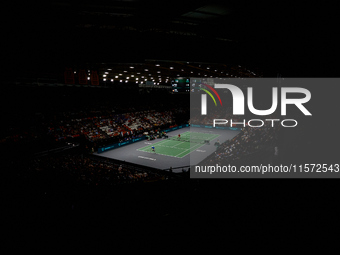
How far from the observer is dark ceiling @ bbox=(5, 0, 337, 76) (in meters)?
5.82

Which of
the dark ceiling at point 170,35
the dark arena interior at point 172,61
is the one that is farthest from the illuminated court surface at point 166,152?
the dark ceiling at point 170,35

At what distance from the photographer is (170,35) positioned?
8.27m

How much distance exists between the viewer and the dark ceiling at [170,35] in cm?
582

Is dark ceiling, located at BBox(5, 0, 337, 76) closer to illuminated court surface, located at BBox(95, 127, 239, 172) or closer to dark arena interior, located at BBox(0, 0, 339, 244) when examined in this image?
dark arena interior, located at BBox(0, 0, 339, 244)

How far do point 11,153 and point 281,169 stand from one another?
22.1 meters

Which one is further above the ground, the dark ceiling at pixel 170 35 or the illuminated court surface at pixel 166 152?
the dark ceiling at pixel 170 35

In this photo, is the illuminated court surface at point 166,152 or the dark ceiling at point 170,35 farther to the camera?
the illuminated court surface at point 166,152

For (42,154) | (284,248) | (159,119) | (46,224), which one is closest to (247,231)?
(284,248)

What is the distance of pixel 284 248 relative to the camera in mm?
3580

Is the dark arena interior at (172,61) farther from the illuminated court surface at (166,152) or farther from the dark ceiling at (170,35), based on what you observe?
the illuminated court surface at (166,152)

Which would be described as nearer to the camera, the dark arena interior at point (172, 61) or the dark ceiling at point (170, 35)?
the dark arena interior at point (172, 61)

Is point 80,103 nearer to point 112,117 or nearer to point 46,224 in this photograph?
point 112,117

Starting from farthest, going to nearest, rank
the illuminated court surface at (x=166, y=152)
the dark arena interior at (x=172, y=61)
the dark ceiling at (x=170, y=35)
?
the illuminated court surface at (x=166, y=152) → the dark ceiling at (x=170, y=35) → the dark arena interior at (x=172, y=61)

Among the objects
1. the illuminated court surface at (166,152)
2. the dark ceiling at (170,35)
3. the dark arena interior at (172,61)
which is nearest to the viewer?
the dark arena interior at (172,61)
